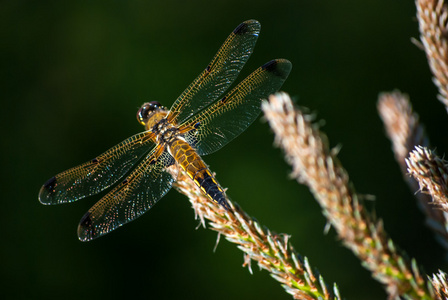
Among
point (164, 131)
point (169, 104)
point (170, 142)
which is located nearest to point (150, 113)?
point (164, 131)

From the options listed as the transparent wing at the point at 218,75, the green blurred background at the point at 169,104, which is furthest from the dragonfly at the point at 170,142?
the green blurred background at the point at 169,104

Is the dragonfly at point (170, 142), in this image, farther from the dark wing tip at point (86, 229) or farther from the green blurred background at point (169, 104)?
the green blurred background at point (169, 104)

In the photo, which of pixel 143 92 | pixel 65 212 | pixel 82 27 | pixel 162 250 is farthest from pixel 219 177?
pixel 82 27

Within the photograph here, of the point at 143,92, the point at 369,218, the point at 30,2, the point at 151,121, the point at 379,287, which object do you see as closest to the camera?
the point at 369,218

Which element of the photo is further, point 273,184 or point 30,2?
point 30,2

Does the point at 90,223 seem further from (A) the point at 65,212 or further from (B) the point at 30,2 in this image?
(B) the point at 30,2

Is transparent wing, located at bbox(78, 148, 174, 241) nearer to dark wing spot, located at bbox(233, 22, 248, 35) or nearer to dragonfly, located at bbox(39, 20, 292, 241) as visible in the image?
dragonfly, located at bbox(39, 20, 292, 241)

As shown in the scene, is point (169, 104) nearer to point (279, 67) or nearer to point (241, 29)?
point (241, 29)
